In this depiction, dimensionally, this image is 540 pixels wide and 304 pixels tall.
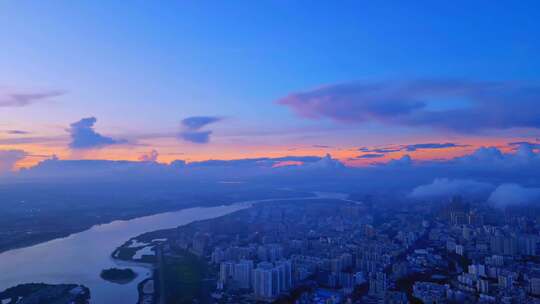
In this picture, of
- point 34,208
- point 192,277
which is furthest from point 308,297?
point 34,208

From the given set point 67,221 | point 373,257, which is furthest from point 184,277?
point 67,221

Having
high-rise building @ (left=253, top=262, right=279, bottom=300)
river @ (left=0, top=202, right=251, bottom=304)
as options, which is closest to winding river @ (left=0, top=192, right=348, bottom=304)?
river @ (left=0, top=202, right=251, bottom=304)

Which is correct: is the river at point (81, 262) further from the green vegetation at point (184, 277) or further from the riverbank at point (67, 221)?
the green vegetation at point (184, 277)

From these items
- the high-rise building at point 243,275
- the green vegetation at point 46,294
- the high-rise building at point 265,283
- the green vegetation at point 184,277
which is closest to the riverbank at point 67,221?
the green vegetation at point 46,294

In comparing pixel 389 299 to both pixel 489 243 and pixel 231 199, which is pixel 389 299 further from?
pixel 231 199

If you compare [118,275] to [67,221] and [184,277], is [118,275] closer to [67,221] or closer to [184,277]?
[184,277]
